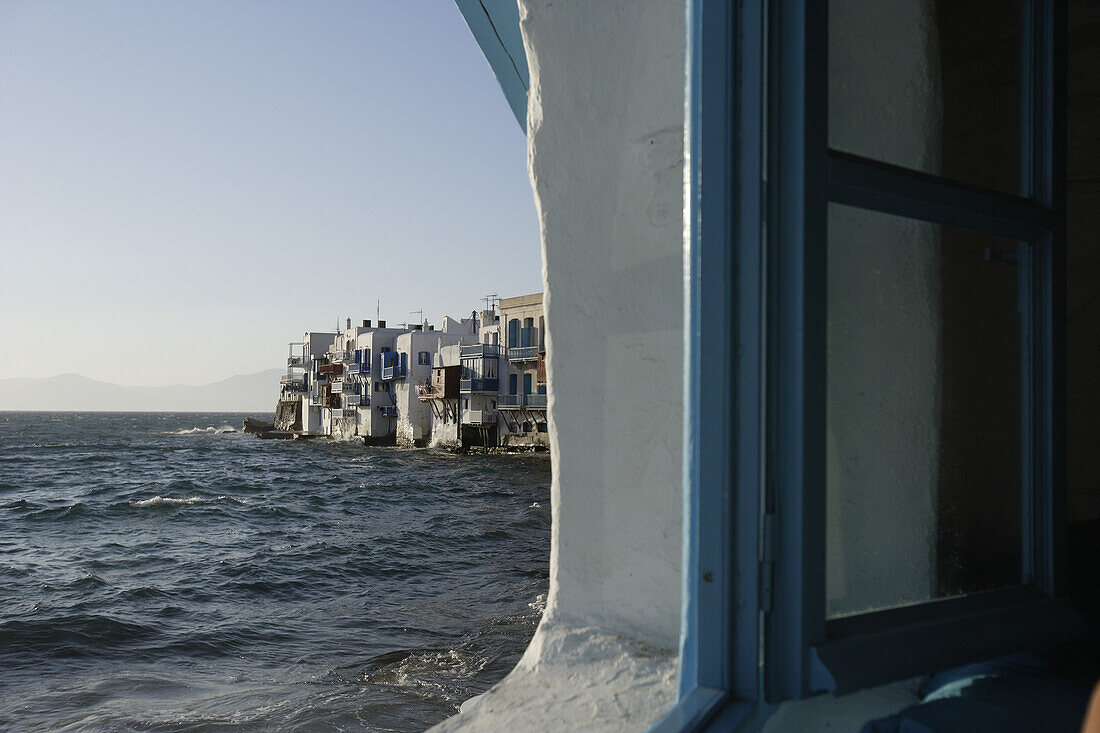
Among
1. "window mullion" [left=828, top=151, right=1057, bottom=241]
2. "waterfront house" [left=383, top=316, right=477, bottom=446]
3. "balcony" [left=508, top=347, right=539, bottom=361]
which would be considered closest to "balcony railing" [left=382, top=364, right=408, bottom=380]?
"waterfront house" [left=383, top=316, right=477, bottom=446]

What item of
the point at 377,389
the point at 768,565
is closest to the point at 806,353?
the point at 768,565

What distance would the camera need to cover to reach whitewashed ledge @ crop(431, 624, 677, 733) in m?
1.45

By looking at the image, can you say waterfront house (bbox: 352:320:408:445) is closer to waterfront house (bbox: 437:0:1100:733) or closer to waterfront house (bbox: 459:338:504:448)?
waterfront house (bbox: 459:338:504:448)

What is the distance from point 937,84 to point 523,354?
3375 centimetres

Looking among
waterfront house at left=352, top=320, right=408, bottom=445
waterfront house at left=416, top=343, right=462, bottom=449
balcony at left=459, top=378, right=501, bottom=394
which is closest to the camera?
balcony at left=459, top=378, right=501, bottom=394

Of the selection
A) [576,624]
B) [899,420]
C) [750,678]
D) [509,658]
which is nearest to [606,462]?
[576,624]

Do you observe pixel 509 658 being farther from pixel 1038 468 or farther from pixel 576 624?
pixel 1038 468

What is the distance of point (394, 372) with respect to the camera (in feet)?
149

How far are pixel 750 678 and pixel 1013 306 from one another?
788 mm

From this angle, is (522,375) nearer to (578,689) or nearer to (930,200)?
(578,689)

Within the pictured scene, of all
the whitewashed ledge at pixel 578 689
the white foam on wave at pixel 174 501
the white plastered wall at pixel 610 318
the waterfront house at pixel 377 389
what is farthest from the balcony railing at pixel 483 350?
the whitewashed ledge at pixel 578 689

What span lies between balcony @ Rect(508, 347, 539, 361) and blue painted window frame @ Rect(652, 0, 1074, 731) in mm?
32961

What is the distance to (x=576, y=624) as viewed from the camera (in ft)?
5.97

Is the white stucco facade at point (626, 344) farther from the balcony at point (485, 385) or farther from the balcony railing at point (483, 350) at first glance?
the balcony railing at point (483, 350)
